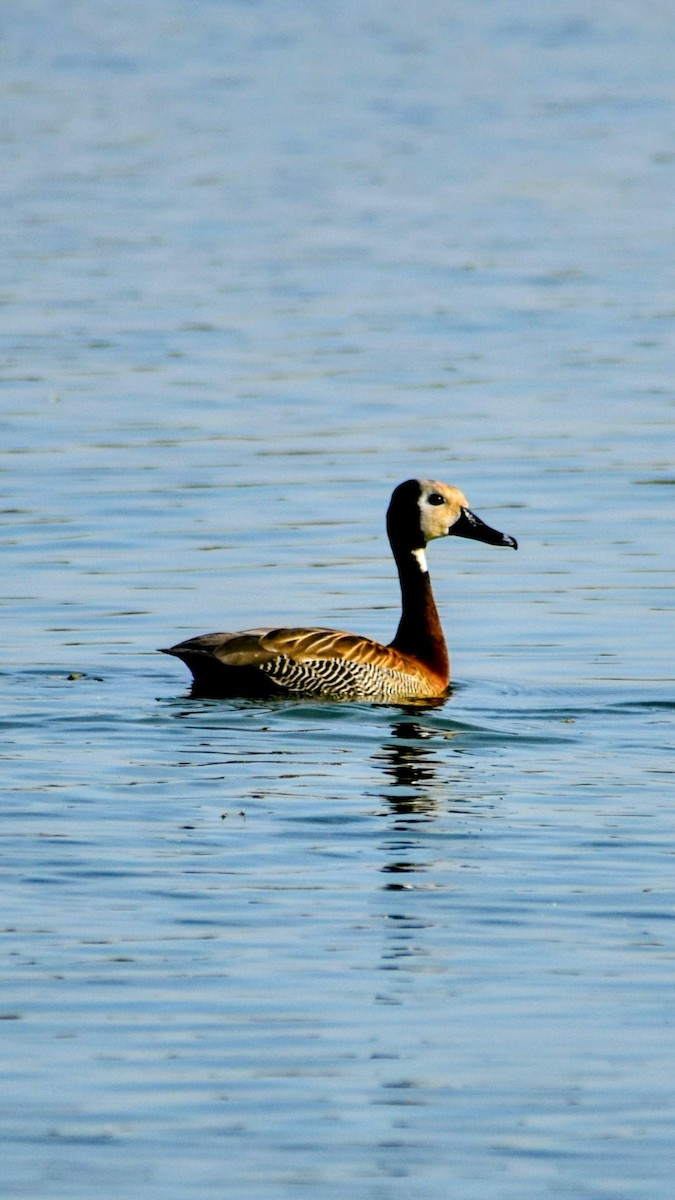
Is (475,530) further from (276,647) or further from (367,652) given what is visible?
(276,647)

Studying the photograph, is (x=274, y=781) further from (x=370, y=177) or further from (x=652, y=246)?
(x=370, y=177)

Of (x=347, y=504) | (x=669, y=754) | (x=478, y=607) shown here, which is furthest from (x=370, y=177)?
(x=669, y=754)

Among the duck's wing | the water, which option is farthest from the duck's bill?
the duck's wing

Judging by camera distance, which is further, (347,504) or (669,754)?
(347,504)

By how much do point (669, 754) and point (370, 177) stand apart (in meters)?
24.1

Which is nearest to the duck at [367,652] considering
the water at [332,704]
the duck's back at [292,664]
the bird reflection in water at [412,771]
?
the duck's back at [292,664]

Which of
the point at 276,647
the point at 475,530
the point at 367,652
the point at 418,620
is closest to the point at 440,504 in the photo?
the point at 475,530

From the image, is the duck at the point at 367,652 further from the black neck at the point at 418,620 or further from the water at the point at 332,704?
the water at the point at 332,704

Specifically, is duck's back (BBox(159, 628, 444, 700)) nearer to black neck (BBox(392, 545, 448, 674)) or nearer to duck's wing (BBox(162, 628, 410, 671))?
duck's wing (BBox(162, 628, 410, 671))

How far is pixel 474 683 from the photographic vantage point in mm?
13250

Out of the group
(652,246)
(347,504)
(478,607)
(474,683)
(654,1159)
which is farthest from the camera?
(652,246)

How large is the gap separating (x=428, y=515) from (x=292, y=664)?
1.79m

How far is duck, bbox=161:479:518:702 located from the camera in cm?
1240

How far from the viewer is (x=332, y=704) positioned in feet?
41.4
